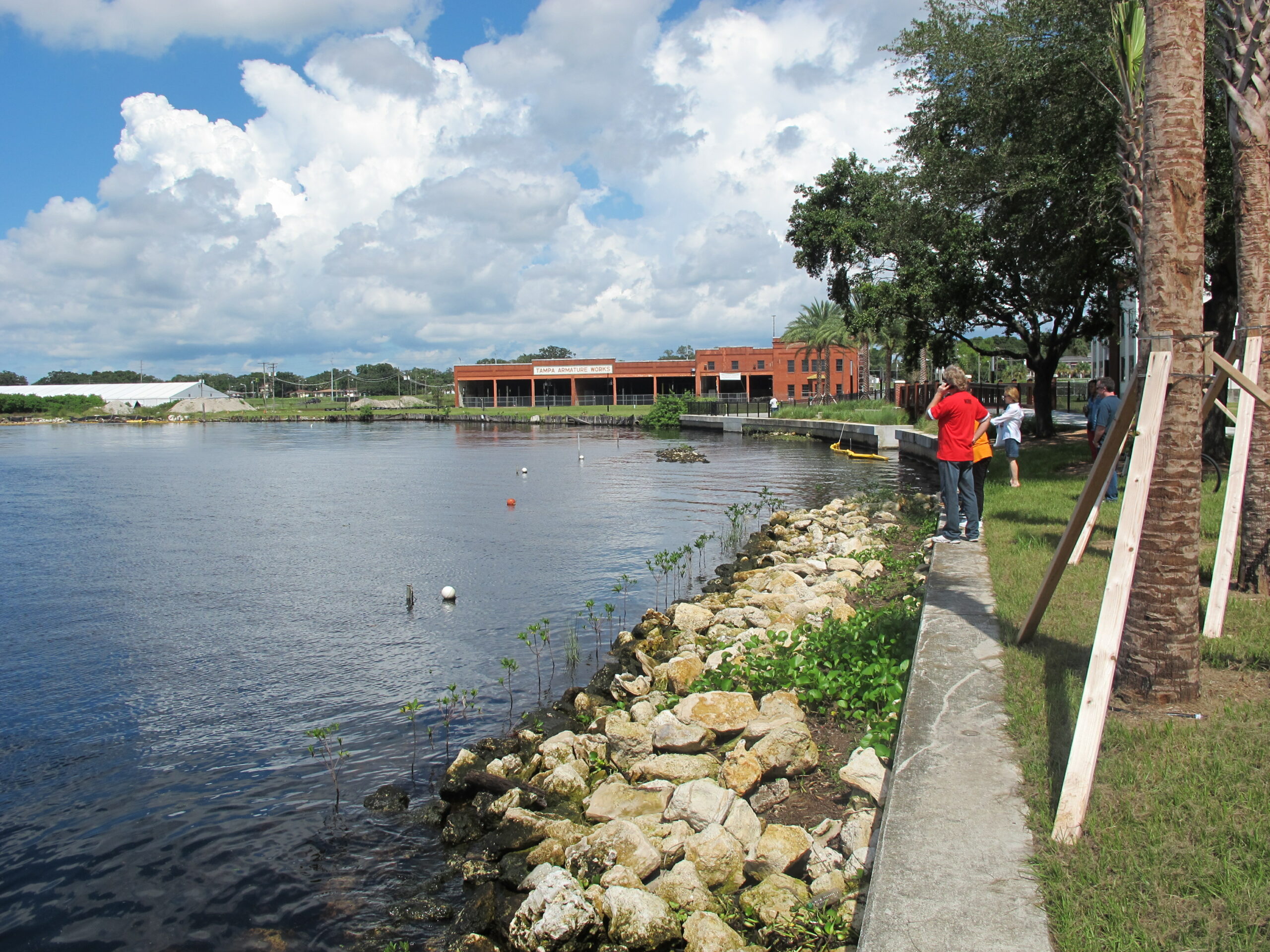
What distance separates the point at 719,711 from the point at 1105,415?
8.71 metres

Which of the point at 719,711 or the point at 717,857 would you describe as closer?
the point at 717,857

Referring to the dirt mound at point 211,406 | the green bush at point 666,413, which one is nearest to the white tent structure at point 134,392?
the dirt mound at point 211,406

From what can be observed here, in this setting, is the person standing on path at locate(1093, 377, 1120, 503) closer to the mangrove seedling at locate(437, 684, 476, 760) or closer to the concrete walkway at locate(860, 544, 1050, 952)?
the concrete walkway at locate(860, 544, 1050, 952)

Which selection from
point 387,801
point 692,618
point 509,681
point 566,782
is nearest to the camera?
point 566,782

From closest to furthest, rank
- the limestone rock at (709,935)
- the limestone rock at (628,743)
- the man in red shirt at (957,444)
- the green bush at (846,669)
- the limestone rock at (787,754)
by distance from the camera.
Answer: the limestone rock at (709,935)
the limestone rock at (787,754)
the green bush at (846,669)
the limestone rock at (628,743)
the man in red shirt at (957,444)

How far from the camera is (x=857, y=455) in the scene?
39.4 meters

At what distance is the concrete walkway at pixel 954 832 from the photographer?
11.8ft

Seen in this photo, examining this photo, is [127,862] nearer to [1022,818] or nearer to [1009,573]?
[1022,818]

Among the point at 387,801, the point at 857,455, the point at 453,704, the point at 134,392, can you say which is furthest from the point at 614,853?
the point at 134,392

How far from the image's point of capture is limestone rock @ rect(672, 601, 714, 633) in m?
11.1

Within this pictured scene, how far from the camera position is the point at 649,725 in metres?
7.57

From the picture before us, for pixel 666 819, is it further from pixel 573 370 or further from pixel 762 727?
pixel 573 370

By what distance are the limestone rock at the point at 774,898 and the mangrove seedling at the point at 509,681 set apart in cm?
460

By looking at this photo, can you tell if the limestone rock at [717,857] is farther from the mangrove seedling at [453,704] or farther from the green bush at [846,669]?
the mangrove seedling at [453,704]
